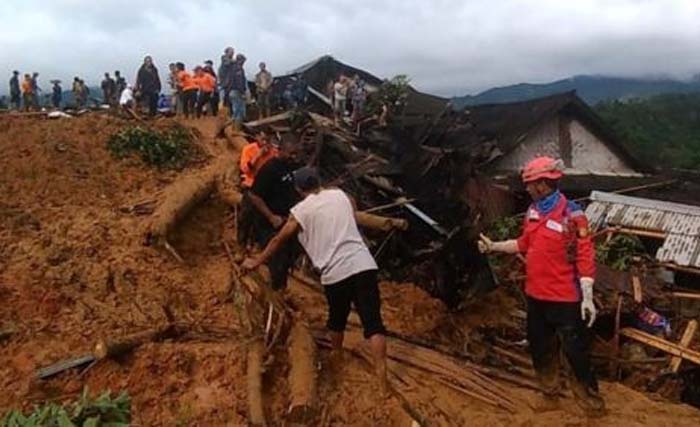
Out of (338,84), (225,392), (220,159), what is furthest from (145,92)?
(225,392)

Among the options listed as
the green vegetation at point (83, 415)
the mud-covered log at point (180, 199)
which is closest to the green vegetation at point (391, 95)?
the mud-covered log at point (180, 199)

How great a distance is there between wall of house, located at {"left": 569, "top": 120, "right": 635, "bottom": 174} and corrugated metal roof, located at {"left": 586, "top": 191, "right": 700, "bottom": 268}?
761 cm

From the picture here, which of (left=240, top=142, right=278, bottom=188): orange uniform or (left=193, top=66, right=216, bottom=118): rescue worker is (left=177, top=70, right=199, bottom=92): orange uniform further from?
(left=240, top=142, right=278, bottom=188): orange uniform

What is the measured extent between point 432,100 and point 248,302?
17170mm

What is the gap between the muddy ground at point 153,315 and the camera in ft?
18.1

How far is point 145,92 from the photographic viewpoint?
58.6ft

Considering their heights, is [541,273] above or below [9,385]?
above

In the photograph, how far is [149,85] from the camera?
17.8 m

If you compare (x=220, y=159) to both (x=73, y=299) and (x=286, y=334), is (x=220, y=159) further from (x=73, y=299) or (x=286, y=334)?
(x=286, y=334)

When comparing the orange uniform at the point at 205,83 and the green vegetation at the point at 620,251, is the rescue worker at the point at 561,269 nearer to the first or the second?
the green vegetation at the point at 620,251

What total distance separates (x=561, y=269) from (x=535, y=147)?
16.1m

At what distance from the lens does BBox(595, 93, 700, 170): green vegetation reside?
3584 cm

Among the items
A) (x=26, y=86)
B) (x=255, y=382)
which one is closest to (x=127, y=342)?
(x=255, y=382)

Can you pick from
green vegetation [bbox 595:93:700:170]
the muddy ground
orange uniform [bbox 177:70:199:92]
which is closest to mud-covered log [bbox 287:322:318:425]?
the muddy ground
